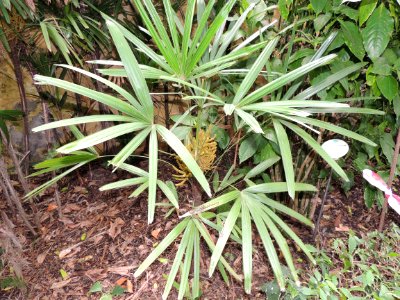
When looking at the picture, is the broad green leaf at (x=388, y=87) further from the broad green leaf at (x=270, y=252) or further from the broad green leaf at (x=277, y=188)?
the broad green leaf at (x=270, y=252)

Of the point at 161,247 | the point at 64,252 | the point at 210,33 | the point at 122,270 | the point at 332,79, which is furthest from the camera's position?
the point at 64,252

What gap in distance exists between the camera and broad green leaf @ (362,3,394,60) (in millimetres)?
1072

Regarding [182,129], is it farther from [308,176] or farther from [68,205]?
[68,205]

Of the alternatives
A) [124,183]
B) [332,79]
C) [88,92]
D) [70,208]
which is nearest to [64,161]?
[124,183]

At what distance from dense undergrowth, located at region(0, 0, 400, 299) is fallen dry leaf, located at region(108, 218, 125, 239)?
223mm

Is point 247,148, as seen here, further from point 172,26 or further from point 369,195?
point 369,195

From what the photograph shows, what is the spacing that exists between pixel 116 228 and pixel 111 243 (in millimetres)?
81

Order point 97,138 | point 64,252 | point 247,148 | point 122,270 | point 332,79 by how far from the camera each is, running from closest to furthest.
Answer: point 97,138 < point 332,79 < point 247,148 < point 122,270 < point 64,252

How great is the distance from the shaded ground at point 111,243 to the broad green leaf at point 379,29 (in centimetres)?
80

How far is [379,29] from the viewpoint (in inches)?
42.3

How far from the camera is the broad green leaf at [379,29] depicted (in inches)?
42.2

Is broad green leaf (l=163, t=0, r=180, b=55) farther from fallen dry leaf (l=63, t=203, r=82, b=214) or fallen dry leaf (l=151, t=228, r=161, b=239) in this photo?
fallen dry leaf (l=63, t=203, r=82, b=214)

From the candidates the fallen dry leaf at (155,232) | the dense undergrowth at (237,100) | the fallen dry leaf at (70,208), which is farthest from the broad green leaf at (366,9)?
the fallen dry leaf at (70,208)

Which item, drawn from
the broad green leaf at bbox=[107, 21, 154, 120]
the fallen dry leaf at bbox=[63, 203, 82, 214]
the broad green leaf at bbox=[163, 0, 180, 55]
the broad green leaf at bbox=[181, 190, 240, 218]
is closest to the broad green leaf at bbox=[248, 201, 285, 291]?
the broad green leaf at bbox=[181, 190, 240, 218]
